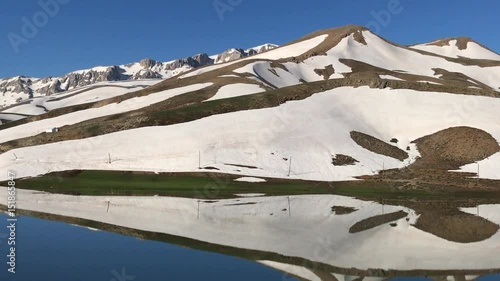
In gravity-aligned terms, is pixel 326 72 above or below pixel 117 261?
above

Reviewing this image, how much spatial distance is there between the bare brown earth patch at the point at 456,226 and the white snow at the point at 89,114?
3205 inches

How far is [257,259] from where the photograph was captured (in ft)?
76.6

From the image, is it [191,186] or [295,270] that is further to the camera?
[191,186]

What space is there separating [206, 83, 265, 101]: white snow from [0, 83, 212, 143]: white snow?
29.0 feet

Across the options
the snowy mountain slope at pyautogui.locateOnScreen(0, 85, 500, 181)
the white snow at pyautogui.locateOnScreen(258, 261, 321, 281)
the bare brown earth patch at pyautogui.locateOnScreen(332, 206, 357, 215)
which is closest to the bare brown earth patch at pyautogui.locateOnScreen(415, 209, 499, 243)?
the bare brown earth patch at pyautogui.locateOnScreen(332, 206, 357, 215)

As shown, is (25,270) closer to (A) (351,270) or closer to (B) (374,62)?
(A) (351,270)

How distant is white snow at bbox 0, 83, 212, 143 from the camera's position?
9438cm

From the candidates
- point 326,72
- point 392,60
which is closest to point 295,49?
point 326,72

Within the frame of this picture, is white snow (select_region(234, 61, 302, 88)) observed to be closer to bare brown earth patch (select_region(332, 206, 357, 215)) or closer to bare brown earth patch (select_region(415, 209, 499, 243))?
bare brown earth patch (select_region(332, 206, 357, 215))

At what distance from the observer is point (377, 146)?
7381 cm

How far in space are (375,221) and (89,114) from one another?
287 feet

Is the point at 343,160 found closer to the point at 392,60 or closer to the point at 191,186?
the point at 191,186

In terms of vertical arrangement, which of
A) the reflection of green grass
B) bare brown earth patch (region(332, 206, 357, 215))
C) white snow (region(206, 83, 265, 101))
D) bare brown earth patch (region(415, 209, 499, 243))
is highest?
white snow (region(206, 83, 265, 101))

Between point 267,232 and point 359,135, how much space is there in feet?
166
